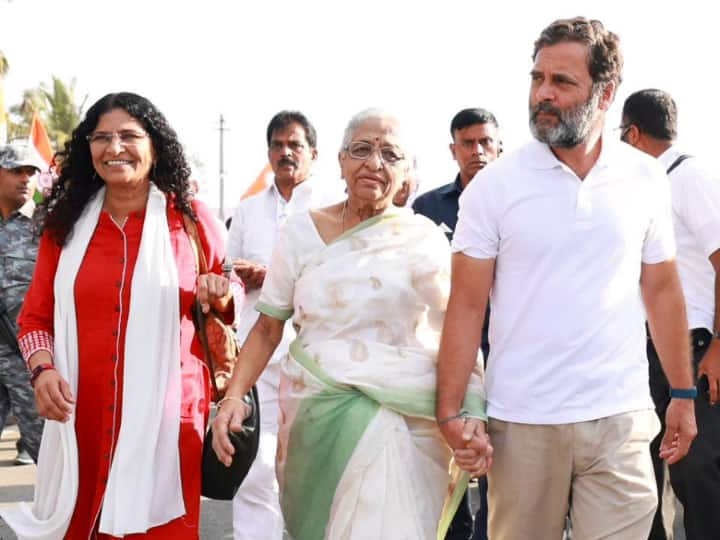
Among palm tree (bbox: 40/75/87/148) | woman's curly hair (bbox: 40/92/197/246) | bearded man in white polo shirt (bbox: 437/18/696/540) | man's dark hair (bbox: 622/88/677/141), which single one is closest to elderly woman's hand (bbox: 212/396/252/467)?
bearded man in white polo shirt (bbox: 437/18/696/540)

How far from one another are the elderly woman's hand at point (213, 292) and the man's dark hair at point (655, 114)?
96.4 inches

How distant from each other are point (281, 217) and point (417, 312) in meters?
2.65

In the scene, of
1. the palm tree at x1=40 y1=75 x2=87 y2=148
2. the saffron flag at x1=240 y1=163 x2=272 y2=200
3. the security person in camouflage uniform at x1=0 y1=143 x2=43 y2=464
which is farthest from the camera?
the palm tree at x1=40 y1=75 x2=87 y2=148

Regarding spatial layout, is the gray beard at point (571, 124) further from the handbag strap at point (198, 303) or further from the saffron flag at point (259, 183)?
the saffron flag at point (259, 183)

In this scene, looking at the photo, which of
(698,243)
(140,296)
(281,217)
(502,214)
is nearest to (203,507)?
(281,217)

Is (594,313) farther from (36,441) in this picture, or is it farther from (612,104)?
(36,441)

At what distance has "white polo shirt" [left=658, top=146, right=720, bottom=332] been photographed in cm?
476

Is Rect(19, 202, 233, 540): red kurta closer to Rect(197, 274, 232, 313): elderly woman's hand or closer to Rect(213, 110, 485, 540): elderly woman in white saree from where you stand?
Rect(197, 274, 232, 313): elderly woman's hand

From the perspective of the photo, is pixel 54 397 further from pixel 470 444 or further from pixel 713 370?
pixel 713 370

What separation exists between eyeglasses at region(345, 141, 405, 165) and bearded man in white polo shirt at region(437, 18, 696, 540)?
0.33 meters

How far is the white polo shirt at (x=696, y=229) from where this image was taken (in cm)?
476

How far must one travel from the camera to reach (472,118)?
18.8ft

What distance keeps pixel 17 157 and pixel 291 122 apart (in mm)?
1748

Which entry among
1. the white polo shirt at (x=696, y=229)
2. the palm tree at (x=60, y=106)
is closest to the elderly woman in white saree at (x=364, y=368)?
the white polo shirt at (x=696, y=229)
